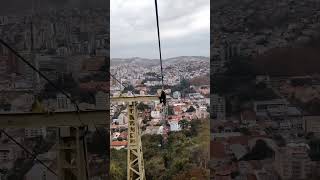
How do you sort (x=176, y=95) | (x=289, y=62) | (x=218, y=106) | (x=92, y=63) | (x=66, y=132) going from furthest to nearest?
(x=176, y=95) → (x=218, y=106) → (x=289, y=62) → (x=92, y=63) → (x=66, y=132)

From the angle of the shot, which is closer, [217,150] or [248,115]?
[248,115]

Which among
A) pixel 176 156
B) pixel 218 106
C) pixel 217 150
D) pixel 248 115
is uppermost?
pixel 218 106

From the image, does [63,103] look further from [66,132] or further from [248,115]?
[66,132]

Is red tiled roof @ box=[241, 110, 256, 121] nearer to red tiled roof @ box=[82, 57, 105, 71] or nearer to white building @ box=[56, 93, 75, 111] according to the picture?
red tiled roof @ box=[82, 57, 105, 71]

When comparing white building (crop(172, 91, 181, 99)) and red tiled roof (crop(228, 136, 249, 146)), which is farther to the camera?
white building (crop(172, 91, 181, 99))

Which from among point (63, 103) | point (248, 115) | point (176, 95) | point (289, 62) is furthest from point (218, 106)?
point (176, 95)

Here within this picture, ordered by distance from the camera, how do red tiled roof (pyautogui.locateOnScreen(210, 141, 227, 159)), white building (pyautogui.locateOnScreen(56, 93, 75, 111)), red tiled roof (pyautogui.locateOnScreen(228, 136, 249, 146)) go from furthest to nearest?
red tiled roof (pyautogui.locateOnScreen(210, 141, 227, 159)), red tiled roof (pyautogui.locateOnScreen(228, 136, 249, 146)), white building (pyautogui.locateOnScreen(56, 93, 75, 111))

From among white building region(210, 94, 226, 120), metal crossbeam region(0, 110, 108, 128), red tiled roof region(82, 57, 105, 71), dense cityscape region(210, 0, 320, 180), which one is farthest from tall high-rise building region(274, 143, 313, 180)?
metal crossbeam region(0, 110, 108, 128)

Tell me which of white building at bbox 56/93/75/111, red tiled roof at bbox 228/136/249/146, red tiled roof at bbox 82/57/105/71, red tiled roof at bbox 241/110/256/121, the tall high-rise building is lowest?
the tall high-rise building

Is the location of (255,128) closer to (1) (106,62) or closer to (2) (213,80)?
(2) (213,80)

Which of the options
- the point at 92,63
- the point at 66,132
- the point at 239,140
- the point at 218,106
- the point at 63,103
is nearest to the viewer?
the point at 66,132
